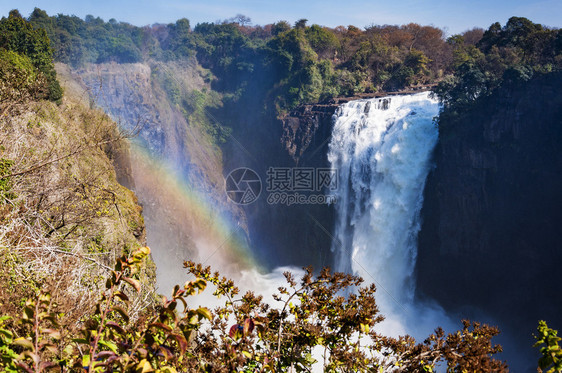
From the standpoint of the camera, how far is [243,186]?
88.8 ft

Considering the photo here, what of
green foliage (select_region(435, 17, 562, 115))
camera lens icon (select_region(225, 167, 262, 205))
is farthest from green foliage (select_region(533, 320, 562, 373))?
camera lens icon (select_region(225, 167, 262, 205))

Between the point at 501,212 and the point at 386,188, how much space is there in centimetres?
440

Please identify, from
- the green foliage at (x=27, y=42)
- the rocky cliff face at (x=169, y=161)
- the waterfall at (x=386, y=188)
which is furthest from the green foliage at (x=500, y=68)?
the rocky cliff face at (x=169, y=161)

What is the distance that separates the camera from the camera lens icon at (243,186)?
2670 cm

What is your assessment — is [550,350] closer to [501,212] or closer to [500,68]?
[501,212]

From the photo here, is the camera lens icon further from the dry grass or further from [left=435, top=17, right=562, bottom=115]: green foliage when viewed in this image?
the dry grass

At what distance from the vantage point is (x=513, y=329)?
13461mm

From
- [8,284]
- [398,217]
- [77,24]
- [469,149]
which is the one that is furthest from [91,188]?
[77,24]

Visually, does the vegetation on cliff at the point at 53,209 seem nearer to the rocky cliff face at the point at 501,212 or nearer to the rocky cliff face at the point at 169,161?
the rocky cliff face at the point at 169,161

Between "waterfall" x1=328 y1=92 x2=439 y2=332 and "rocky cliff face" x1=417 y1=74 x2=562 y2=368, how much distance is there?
0.65 meters

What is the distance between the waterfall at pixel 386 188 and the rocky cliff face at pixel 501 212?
25.6 inches

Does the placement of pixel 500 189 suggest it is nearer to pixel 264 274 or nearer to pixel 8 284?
pixel 264 274

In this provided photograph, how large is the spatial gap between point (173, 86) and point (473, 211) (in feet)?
74.8

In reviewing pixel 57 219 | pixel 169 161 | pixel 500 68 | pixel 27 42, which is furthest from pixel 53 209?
pixel 169 161
